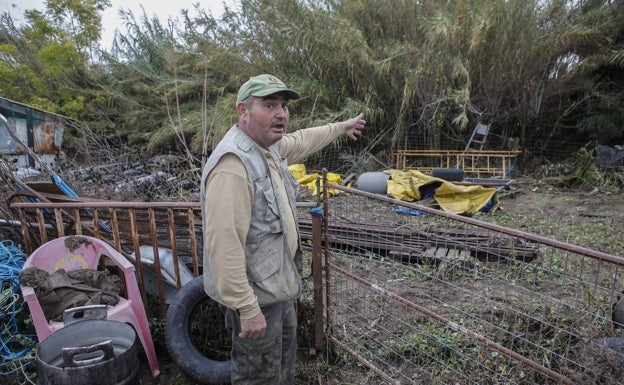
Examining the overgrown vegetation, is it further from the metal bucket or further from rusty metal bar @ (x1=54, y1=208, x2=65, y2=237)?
the metal bucket

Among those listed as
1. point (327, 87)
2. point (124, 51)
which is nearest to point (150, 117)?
point (124, 51)

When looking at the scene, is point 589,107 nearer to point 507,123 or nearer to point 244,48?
point 507,123

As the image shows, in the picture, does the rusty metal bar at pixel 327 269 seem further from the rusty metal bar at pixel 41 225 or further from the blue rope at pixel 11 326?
the rusty metal bar at pixel 41 225

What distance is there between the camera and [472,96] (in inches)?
359

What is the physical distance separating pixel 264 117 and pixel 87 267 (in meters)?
1.91

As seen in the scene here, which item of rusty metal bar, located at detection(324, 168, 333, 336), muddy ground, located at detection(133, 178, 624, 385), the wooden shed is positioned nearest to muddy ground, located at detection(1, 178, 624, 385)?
muddy ground, located at detection(133, 178, 624, 385)

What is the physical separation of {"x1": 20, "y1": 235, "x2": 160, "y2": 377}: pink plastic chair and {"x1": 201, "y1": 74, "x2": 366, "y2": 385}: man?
0.84 m

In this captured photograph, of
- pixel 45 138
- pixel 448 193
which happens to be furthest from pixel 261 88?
pixel 45 138

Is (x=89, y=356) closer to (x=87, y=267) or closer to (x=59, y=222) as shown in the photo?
(x=87, y=267)

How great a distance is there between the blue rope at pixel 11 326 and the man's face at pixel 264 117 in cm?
217

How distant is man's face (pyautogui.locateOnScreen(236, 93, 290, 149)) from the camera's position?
5.53 feet

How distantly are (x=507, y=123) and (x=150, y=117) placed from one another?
10124mm

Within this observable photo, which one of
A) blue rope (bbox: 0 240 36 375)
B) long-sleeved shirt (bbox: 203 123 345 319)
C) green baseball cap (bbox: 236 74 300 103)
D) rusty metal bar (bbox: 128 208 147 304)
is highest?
green baseball cap (bbox: 236 74 300 103)

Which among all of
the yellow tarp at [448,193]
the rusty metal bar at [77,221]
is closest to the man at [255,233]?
the rusty metal bar at [77,221]
